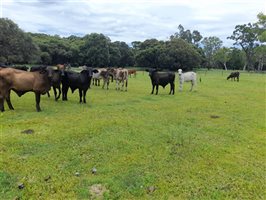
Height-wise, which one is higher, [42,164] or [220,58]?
[220,58]

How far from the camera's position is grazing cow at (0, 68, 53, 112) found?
887cm

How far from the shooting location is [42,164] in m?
4.97

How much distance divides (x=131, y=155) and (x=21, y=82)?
532cm

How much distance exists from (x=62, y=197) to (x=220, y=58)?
77.3 m

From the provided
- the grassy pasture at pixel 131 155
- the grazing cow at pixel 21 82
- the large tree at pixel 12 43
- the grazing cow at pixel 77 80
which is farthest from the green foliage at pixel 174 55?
the grazing cow at pixel 21 82

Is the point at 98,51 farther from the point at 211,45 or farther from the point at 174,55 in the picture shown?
the point at 211,45

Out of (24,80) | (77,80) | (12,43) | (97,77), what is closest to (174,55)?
(12,43)

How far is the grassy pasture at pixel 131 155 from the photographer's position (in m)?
4.28

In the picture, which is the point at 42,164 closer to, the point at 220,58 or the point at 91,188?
the point at 91,188

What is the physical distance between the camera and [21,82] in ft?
29.6

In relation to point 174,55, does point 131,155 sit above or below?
below

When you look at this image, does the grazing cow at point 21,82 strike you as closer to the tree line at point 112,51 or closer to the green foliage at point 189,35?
the tree line at point 112,51

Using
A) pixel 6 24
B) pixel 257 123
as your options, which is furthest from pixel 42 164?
pixel 6 24

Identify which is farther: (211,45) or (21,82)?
(211,45)
